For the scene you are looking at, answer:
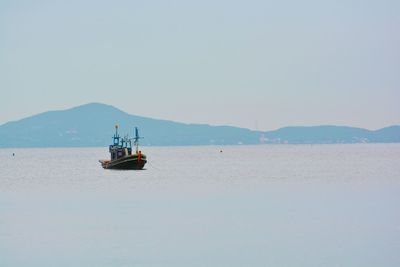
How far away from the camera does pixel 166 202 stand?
59562 mm

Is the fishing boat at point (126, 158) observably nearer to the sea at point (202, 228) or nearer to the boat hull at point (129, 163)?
the boat hull at point (129, 163)

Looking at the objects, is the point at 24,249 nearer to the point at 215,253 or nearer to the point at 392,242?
the point at 215,253

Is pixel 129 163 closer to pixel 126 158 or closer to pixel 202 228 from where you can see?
pixel 126 158

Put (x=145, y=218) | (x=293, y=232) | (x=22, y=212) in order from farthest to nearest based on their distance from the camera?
(x=22, y=212), (x=145, y=218), (x=293, y=232)

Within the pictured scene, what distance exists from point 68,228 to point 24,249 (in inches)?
287

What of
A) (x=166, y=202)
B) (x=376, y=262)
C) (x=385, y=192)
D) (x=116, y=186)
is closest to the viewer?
(x=376, y=262)

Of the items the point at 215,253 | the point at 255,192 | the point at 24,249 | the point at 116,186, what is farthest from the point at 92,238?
the point at 116,186

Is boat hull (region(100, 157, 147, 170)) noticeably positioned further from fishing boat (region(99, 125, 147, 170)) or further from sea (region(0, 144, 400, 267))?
sea (region(0, 144, 400, 267))

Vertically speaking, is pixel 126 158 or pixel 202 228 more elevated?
pixel 126 158

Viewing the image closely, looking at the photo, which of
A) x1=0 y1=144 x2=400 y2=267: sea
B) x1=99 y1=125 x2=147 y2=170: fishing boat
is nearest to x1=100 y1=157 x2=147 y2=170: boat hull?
x1=99 y1=125 x2=147 y2=170: fishing boat

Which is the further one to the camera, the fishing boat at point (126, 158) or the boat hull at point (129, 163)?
the boat hull at point (129, 163)

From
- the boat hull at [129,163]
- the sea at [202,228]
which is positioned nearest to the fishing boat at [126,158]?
the boat hull at [129,163]

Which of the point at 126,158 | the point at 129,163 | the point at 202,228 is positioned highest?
the point at 126,158

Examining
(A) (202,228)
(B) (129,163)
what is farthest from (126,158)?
(A) (202,228)
